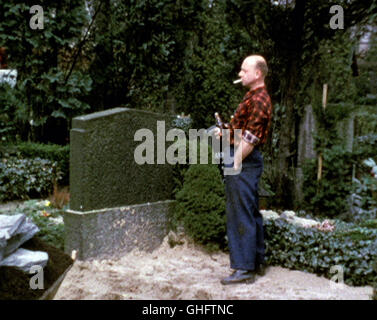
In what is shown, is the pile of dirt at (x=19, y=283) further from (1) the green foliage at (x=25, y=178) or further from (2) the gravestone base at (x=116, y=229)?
(1) the green foliage at (x=25, y=178)

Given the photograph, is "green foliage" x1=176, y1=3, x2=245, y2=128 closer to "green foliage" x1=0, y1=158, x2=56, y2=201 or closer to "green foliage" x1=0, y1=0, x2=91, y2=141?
"green foliage" x1=0, y1=0, x2=91, y2=141

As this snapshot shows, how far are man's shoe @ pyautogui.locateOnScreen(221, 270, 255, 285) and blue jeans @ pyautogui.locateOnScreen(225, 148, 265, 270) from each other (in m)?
0.05


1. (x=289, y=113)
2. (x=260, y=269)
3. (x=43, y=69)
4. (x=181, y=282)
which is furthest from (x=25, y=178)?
(x=260, y=269)

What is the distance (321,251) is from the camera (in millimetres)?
4859

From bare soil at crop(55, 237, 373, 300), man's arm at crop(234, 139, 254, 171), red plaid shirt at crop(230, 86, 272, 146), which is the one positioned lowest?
bare soil at crop(55, 237, 373, 300)

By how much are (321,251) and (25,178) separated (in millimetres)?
5556

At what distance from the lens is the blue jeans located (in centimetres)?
439

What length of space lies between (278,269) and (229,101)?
448 cm

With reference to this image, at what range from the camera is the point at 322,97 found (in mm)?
8664

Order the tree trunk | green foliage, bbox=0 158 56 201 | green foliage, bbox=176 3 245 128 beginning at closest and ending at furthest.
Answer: the tree trunk → green foliage, bbox=0 158 56 201 → green foliage, bbox=176 3 245 128

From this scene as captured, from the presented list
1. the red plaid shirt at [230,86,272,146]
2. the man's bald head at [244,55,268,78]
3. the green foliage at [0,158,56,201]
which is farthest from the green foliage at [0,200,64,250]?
the man's bald head at [244,55,268,78]
